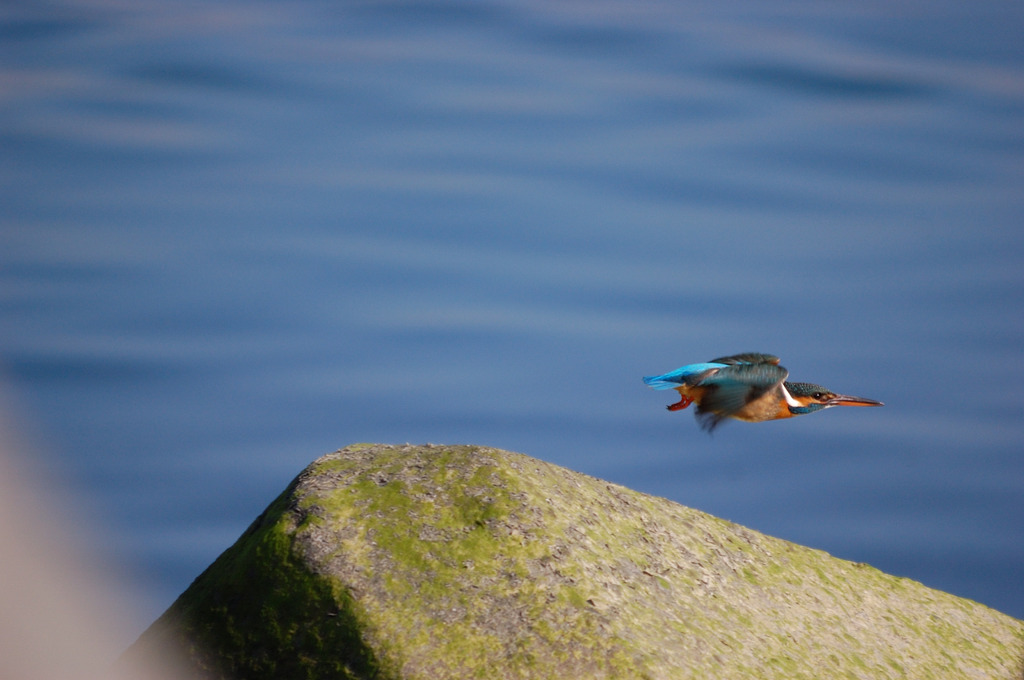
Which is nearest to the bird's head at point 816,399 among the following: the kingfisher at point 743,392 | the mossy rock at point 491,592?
the kingfisher at point 743,392

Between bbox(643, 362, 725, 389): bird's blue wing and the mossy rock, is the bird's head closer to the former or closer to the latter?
bbox(643, 362, 725, 389): bird's blue wing

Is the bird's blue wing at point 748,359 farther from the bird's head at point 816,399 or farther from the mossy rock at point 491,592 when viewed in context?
the mossy rock at point 491,592

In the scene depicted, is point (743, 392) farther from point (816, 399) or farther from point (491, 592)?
point (491, 592)

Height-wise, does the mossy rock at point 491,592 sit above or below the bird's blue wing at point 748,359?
below

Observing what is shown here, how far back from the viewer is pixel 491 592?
4.40 m

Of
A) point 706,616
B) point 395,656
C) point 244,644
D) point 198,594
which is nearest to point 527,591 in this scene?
point 395,656

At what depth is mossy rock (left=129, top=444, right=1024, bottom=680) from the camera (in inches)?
168

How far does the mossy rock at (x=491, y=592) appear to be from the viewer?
4266 mm

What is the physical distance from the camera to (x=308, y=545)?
4.55m

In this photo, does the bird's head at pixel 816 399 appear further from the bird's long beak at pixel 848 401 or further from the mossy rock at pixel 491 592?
the mossy rock at pixel 491 592

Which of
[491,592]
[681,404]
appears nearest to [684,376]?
[681,404]

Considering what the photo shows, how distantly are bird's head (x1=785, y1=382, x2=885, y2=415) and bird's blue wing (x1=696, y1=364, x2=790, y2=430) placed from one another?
15 cm

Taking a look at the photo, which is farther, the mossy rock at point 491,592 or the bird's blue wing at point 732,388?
the bird's blue wing at point 732,388

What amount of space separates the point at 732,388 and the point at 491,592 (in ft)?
4.64
